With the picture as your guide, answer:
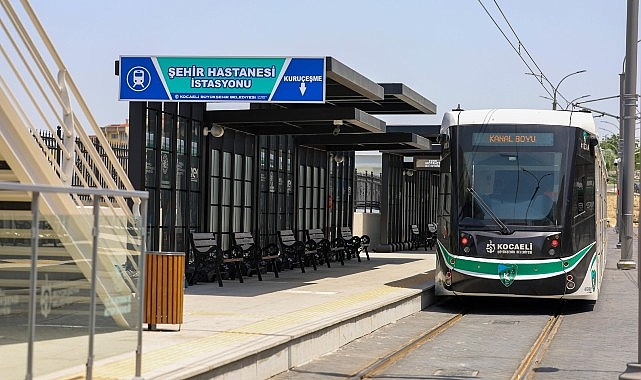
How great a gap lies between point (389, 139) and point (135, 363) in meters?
17.8

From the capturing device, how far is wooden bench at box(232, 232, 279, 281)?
21188 millimetres

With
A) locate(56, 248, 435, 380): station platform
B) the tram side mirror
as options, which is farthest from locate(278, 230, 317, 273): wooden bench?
the tram side mirror

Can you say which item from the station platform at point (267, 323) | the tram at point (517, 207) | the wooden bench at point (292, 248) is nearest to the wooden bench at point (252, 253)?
the station platform at point (267, 323)

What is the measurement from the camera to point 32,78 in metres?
10.9

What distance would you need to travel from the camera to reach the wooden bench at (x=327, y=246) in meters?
26.5

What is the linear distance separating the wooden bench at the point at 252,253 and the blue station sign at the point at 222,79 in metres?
3.47

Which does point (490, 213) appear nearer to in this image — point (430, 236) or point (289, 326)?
point (289, 326)

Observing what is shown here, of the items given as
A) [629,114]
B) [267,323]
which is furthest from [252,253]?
[629,114]

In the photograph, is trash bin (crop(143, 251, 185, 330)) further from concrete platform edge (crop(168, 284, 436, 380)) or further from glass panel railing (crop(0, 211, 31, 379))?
glass panel railing (crop(0, 211, 31, 379))

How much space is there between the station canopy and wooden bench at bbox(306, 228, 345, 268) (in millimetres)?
2199

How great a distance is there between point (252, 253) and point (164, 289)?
9407 millimetres

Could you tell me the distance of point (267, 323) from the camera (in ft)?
42.1

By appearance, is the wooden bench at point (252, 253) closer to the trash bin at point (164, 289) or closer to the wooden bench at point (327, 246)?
the wooden bench at point (327, 246)

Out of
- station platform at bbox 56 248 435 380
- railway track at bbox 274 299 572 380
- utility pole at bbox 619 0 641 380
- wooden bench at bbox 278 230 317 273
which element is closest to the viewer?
station platform at bbox 56 248 435 380
